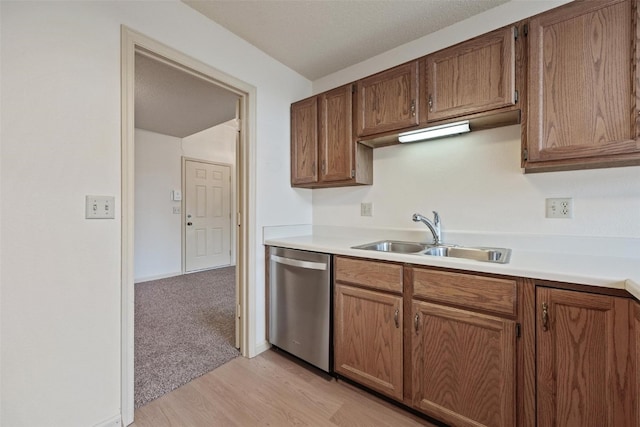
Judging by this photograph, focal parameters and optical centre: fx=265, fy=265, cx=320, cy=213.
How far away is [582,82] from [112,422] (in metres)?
2.83

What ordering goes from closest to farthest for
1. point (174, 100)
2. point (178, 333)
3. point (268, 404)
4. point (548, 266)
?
point (548, 266), point (268, 404), point (178, 333), point (174, 100)

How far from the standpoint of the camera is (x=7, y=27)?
1076 millimetres

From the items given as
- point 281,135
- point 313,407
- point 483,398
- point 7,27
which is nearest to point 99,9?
point 7,27

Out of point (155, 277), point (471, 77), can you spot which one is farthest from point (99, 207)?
point (155, 277)

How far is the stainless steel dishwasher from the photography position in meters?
1.78

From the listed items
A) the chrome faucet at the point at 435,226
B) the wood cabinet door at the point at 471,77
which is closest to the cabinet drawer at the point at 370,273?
the chrome faucet at the point at 435,226

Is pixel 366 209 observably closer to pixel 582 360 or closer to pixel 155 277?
pixel 582 360

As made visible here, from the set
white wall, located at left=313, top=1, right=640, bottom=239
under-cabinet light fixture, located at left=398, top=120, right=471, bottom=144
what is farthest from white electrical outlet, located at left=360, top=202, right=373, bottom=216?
under-cabinet light fixture, located at left=398, top=120, right=471, bottom=144

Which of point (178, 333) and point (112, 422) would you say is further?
Result: point (178, 333)

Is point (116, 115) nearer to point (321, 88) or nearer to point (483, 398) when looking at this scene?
point (321, 88)

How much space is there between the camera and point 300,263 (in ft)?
6.19

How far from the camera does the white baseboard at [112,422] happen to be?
132cm

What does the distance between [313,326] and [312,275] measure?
36 centimetres

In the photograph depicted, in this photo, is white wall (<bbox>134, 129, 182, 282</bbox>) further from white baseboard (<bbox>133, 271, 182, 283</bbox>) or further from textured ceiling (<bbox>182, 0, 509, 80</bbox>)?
textured ceiling (<bbox>182, 0, 509, 80</bbox>)
